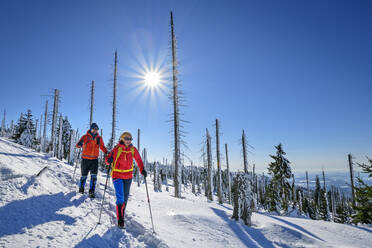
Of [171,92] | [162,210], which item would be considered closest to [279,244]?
[162,210]

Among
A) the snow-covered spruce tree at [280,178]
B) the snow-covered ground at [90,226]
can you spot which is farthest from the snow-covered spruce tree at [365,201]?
the snow-covered spruce tree at [280,178]

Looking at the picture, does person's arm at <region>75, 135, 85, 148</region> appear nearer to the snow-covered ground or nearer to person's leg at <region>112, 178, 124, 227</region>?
the snow-covered ground

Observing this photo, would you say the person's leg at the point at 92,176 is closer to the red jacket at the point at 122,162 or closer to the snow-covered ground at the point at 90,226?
the snow-covered ground at the point at 90,226

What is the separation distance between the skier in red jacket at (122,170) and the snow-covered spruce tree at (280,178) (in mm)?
20892

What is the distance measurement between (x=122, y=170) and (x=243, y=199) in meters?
5.40

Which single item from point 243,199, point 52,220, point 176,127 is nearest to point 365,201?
point 243,199

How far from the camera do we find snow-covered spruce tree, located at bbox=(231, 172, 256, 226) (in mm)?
7363

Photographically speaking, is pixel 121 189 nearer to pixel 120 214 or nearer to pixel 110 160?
pixel 120 214

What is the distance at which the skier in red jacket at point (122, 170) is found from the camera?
13.8 ft

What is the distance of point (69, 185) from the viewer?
20.7 ft

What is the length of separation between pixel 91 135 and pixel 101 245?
12.0 ft

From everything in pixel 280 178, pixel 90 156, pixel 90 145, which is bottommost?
pixel 280 178

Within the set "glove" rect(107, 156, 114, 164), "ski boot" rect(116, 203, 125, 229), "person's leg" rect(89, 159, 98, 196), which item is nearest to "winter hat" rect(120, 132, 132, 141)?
"glove" rect(107, 156, 114, 164)

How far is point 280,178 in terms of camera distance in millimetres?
20891
